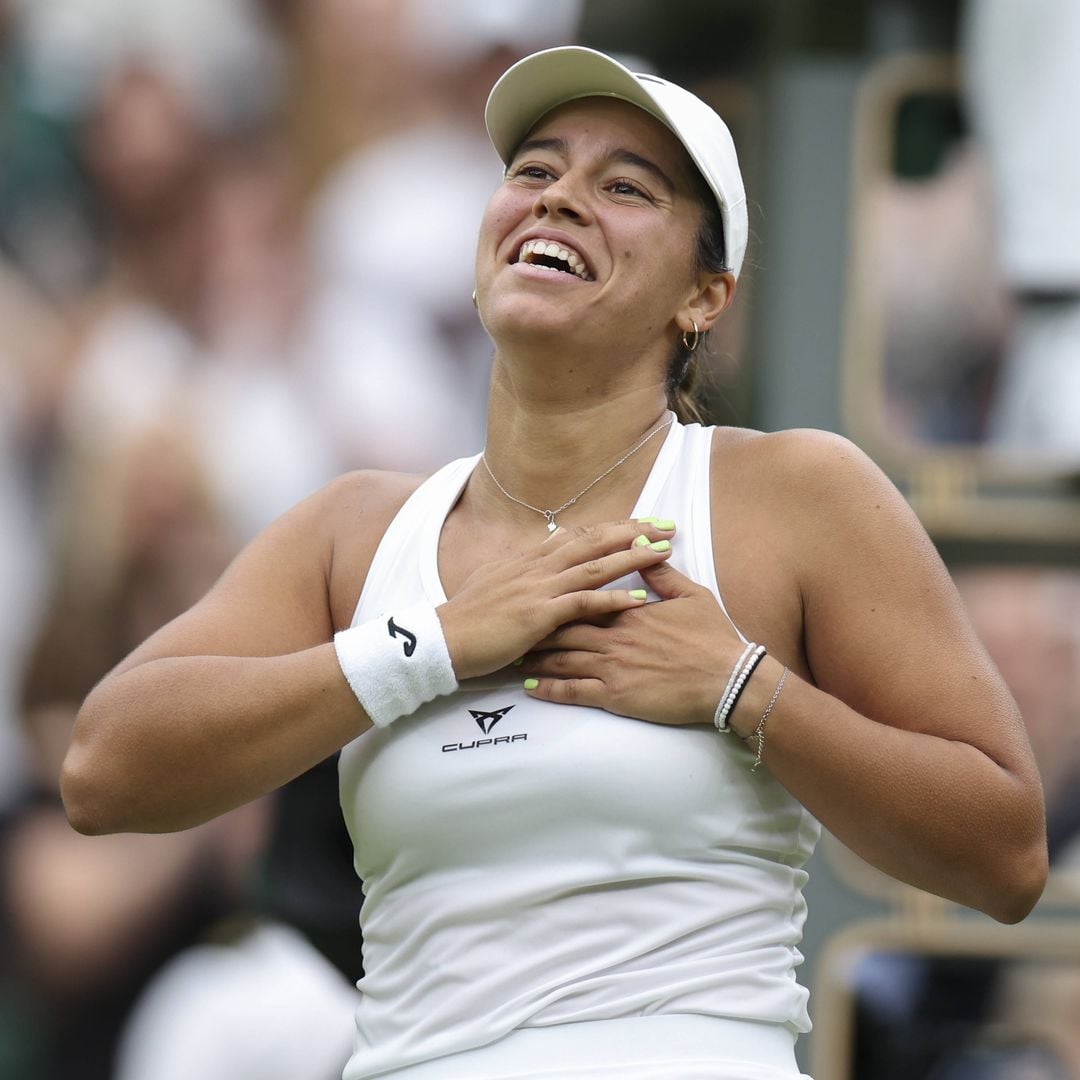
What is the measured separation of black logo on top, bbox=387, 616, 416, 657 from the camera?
1.75m

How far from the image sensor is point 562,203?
1.90m

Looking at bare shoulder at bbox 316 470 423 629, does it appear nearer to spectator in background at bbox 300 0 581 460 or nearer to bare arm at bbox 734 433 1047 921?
bare arm at bbox 734 433 1047 921

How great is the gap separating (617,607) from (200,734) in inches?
17.0

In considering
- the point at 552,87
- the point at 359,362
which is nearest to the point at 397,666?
the point at 552,87

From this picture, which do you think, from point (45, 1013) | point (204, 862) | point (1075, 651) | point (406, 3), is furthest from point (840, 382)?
point (45, 1013)

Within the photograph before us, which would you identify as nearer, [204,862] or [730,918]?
[730,918]

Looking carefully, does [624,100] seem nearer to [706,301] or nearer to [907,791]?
[706,301]

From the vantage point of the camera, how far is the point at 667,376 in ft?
6.66

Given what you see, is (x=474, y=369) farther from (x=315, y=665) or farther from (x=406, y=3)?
(x=315, y=665)

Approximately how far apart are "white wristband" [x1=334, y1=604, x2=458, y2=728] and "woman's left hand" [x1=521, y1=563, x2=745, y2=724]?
0.32 ft

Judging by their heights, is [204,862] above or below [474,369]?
below

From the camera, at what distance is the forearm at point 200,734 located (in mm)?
1765

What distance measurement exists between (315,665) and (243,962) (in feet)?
6.75

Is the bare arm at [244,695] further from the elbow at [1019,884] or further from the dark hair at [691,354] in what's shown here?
the elbow at [1019,884]
